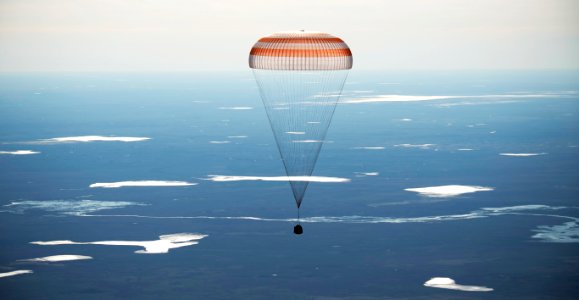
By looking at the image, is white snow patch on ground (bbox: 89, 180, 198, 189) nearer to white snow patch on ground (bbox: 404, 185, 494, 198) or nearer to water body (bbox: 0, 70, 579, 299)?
water body (bbox: 0, 70, 579, 299)

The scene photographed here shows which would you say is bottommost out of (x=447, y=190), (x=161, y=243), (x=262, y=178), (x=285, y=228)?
(x=161, y=243)

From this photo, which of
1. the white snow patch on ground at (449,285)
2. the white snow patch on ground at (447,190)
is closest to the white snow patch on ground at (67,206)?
the white snow patch on ground at (447,190)

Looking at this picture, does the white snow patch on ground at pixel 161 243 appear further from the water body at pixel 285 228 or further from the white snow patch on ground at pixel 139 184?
the white snow patch on ground at pixel 139 184

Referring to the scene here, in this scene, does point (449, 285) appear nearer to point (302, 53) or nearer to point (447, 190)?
point (302, 53)

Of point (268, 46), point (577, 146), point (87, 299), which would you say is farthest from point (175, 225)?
point (577, 146)

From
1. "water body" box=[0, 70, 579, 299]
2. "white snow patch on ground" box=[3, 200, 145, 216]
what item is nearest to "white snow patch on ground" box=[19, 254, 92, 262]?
"water body" box=[0, 70, 579, 299]

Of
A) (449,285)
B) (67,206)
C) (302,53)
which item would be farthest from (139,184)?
(302,53)

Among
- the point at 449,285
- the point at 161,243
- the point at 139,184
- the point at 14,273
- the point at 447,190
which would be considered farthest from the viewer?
the point at 139,184

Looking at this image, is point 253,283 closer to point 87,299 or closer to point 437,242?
point 87,299
